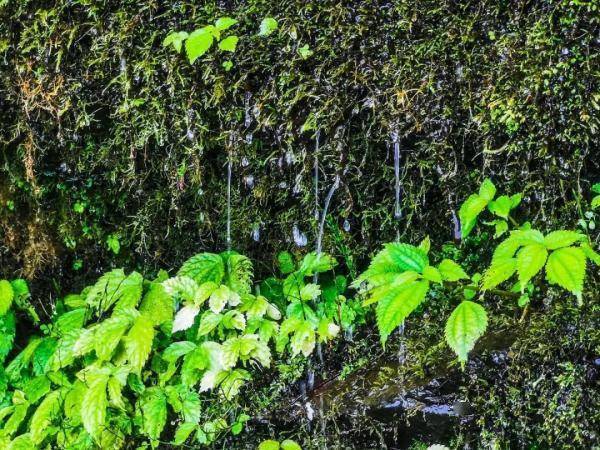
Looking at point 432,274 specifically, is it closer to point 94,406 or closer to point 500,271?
point 500,271

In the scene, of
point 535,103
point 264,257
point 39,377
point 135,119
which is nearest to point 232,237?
point 264,257

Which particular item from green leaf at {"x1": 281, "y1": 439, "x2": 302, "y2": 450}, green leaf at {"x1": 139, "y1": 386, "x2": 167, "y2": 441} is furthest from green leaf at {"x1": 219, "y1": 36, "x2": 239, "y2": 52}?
green leaf at {"x1": 281, "y1": 439, "x2": 302, "y2": 450}

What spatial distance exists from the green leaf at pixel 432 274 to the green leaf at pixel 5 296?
1882 mm

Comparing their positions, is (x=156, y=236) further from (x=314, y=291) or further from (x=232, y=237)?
(x=314, y=291)

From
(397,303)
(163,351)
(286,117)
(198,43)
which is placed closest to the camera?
(397,303)

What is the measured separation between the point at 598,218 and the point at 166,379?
1800 millimetres

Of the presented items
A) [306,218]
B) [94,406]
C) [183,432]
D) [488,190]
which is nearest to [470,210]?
[488,190]

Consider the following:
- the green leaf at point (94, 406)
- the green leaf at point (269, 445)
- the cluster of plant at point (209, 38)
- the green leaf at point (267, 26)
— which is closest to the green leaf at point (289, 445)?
the green leaf at point (269, 445)

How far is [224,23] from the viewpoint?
5.95 feet

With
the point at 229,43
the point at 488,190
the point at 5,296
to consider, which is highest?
the point at 229,43

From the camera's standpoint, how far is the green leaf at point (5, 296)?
2242 mm

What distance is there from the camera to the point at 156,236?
2273mm

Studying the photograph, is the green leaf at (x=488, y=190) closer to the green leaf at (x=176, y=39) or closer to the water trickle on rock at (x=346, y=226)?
the water trickle on rock at (x=346, y=226)

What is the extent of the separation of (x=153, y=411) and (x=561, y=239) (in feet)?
5.60
